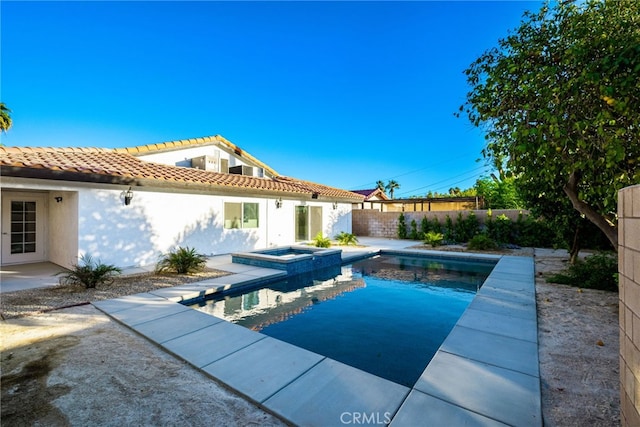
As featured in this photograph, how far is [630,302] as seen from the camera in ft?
6.88

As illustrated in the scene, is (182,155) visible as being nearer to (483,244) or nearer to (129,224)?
(129,224)

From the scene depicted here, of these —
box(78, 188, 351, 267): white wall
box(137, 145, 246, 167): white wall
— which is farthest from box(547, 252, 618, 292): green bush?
box(137, 145, 246, 167): white wall

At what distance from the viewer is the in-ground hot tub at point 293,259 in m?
9.70

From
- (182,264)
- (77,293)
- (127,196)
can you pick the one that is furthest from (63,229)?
(182,264)

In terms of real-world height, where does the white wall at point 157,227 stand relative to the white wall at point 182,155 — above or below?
below

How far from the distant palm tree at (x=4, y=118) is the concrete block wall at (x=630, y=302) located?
27.4 meters

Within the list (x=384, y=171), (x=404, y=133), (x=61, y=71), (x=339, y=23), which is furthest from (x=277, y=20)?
(x=384, y=171)

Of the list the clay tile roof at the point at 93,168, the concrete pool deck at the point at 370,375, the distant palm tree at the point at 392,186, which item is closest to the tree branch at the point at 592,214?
the concrete pool deck at the point at 370,375

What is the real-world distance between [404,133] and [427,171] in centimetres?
3209

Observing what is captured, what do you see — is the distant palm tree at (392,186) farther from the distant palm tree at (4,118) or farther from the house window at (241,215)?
the distant palm tree at (4,118)

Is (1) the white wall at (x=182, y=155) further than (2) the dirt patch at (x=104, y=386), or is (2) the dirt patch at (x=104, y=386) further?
(1) the white wall at (x=182, y=155)

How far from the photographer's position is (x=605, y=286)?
23.7ft

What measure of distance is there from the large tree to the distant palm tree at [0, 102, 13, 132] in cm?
2567

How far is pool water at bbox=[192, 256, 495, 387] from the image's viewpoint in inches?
180
